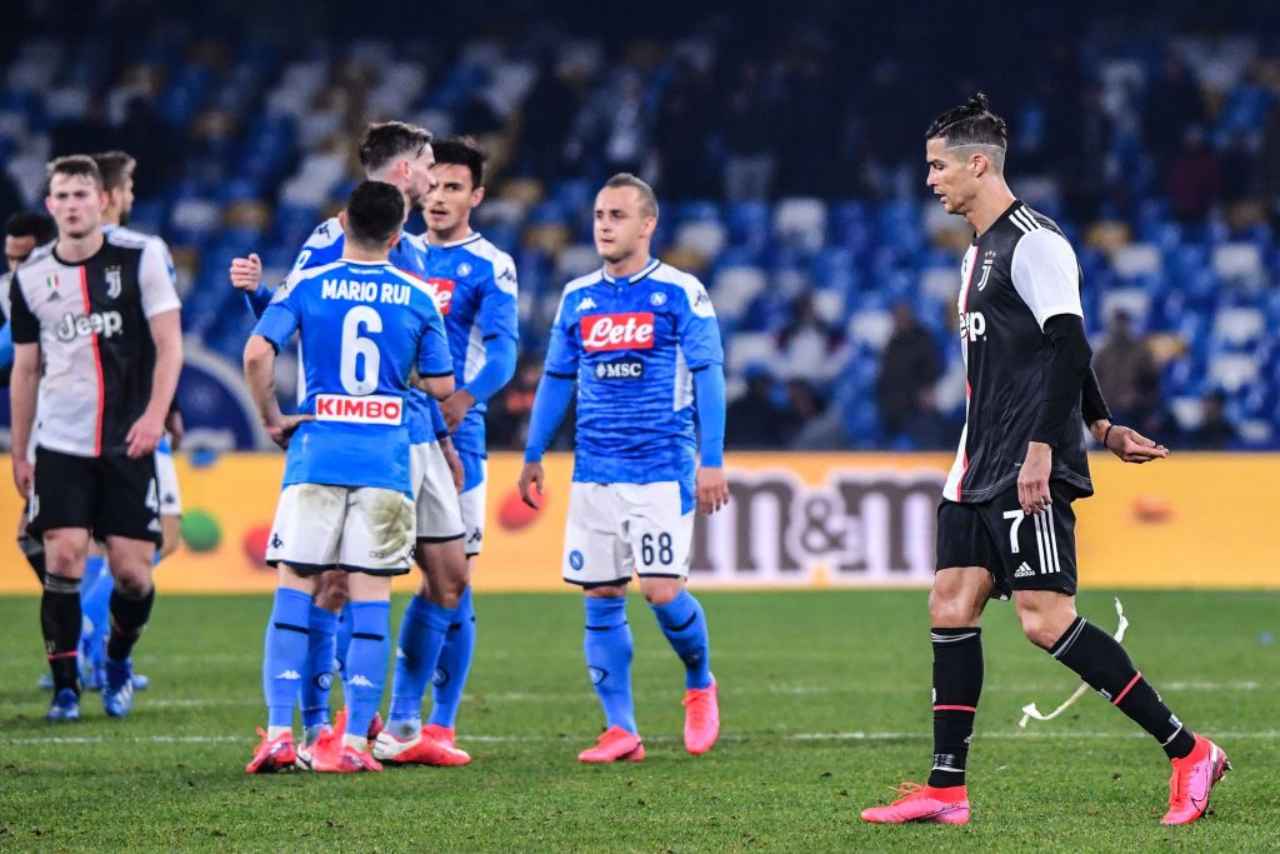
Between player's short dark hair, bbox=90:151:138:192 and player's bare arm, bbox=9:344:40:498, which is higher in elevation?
player's short dark hair, bbox=90:151:138:192

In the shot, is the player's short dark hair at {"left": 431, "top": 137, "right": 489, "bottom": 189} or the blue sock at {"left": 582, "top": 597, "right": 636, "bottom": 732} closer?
the blue sock at {"left": 582, "top": 597, "right": 636, "bottom": 732}

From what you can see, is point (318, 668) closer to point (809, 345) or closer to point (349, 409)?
point (349, 409)

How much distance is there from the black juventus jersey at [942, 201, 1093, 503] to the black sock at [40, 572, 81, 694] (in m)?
4.12

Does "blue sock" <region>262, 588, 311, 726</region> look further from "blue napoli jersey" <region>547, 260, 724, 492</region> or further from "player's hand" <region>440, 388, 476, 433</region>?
"blue napoli jersey" <region>547, 260, 724, 492</region>

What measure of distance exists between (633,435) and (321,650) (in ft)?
4.80

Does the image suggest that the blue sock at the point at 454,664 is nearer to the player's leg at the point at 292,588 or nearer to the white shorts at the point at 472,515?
the white shorts at the point at 472,515

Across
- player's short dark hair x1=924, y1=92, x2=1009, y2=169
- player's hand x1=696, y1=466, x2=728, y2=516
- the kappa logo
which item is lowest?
player's hand x1=696, y1=466, x2=728, y2=516

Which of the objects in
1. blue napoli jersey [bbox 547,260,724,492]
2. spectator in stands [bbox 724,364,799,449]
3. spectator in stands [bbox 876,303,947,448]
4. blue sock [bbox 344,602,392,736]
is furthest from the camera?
spectator in stands [bbox 876,303,947,448]

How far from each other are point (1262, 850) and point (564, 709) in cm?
425

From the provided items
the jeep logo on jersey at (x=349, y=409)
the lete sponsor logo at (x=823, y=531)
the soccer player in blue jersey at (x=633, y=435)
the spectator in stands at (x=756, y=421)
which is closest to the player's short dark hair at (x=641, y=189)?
the soccer player in blue jersey at (x=633, y=435)

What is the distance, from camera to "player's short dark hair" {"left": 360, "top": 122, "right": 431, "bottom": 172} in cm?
762

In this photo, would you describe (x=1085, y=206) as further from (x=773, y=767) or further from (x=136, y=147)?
(x=773, y=767)

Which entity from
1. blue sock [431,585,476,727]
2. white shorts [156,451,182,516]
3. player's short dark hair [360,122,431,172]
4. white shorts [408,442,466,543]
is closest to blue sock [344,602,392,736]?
white shorts [408,442,466,543]

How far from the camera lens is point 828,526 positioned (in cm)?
1608
